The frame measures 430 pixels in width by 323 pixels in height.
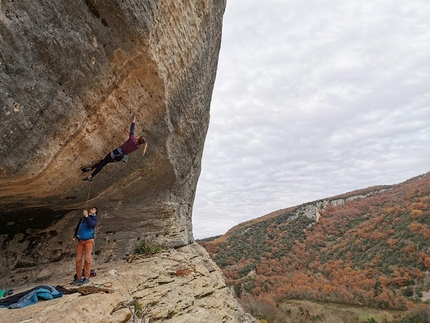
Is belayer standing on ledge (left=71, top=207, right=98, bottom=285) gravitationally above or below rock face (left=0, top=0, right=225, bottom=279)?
below

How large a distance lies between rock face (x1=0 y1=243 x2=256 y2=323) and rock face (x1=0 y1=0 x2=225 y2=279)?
1329 millimetres

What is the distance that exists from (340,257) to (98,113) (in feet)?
169

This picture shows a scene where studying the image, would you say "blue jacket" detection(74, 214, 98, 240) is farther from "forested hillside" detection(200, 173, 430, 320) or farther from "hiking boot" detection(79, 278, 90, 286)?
"forested hillside" detection(200, 173, 430, 320)

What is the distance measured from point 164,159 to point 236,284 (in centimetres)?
3669

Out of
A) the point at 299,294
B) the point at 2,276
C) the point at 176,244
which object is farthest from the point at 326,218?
the point at 2,276

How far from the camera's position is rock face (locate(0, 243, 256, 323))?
16.5 feet

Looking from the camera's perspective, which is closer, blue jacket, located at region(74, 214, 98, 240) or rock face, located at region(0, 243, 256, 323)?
rock face, located at region(0, 243, 256, 323)

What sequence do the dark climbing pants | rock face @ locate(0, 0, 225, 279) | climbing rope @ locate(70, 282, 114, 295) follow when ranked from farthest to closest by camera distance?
the dark climbing pants < climbing rope @ locate(70, 282, 114, 295) < rock face @ locate(0, 0, 225, 279)

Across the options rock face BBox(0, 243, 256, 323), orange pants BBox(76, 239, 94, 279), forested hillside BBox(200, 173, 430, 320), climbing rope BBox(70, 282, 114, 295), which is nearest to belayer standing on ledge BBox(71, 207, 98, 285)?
orange pants BBox(76, 239, 94, 279)

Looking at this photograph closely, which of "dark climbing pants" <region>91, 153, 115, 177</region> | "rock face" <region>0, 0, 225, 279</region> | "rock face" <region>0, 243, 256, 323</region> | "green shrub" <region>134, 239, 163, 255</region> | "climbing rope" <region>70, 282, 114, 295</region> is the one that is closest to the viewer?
"rock face" <region>0, 0, 225, 279</region>

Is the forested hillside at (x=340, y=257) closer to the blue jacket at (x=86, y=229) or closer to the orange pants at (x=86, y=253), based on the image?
the orange pants at (x=86, y=253)

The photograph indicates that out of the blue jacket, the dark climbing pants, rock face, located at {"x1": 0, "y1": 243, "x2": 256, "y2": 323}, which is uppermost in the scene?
the dark climbing pants

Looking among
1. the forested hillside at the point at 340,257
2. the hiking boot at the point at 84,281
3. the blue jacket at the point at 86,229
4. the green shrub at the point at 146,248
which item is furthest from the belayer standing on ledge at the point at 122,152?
the forested hillside at the point at 340,257

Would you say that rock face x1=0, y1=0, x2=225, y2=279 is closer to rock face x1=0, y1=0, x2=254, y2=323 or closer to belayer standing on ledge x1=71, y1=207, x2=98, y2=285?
rock face x1=0, y1=0, x2=254, y2=323
